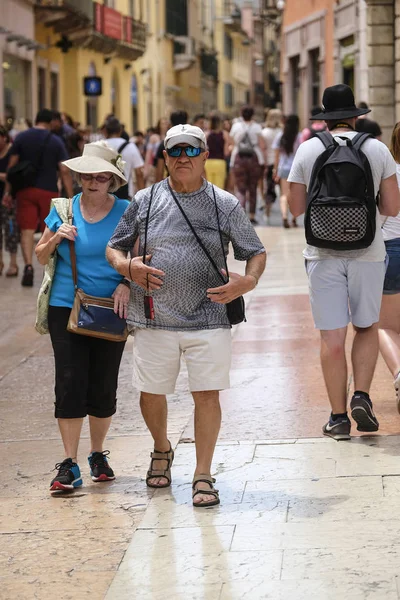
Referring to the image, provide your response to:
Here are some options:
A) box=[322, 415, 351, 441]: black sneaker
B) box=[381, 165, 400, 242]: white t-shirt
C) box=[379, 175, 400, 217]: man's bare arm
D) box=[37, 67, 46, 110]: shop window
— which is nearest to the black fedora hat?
box=[379, 175, 400, 217]: man's bare arm

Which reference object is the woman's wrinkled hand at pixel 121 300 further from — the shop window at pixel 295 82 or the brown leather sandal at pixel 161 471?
the shop window at pixel 295 82

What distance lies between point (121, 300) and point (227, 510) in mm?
1106

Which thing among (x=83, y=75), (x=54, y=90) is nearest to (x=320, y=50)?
(x=54, y=90)

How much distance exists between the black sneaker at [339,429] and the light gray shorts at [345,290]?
48 centimetres

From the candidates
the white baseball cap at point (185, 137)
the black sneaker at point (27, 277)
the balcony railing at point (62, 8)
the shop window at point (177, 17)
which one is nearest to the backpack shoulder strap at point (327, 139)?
the white baseball cap at point (185, 137)

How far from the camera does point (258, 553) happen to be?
5.30 m

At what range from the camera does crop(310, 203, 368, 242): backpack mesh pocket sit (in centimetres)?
698

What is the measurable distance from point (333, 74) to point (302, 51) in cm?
457

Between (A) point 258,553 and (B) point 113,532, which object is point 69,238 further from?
(A) point 258,553

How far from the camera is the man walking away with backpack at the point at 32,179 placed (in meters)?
14.6

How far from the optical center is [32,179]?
14.6 m

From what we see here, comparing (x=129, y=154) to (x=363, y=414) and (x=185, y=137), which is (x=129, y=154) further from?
(x=185, y=137)

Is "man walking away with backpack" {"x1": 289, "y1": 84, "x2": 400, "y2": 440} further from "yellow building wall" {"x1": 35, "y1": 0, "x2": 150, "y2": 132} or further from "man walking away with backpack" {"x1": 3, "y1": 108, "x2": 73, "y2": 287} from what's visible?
"yellow building wall" {"x1": 35, "y1": 0, "x2": 150, "y2": 132}

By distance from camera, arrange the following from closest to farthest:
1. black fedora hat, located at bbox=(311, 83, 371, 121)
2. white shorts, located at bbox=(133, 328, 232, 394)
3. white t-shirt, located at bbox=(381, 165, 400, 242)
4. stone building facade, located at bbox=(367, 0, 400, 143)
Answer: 1. white shorts, located at bbox=(133, 328, 232, 394)
2. black fedora hat, located at bbox=(311, 83, 371, 121)
3. white t-shirt, located at bbox=(381, 165, 400, 242)
4. stone building facade, located at bbox=(367, 0, 400, 143)
